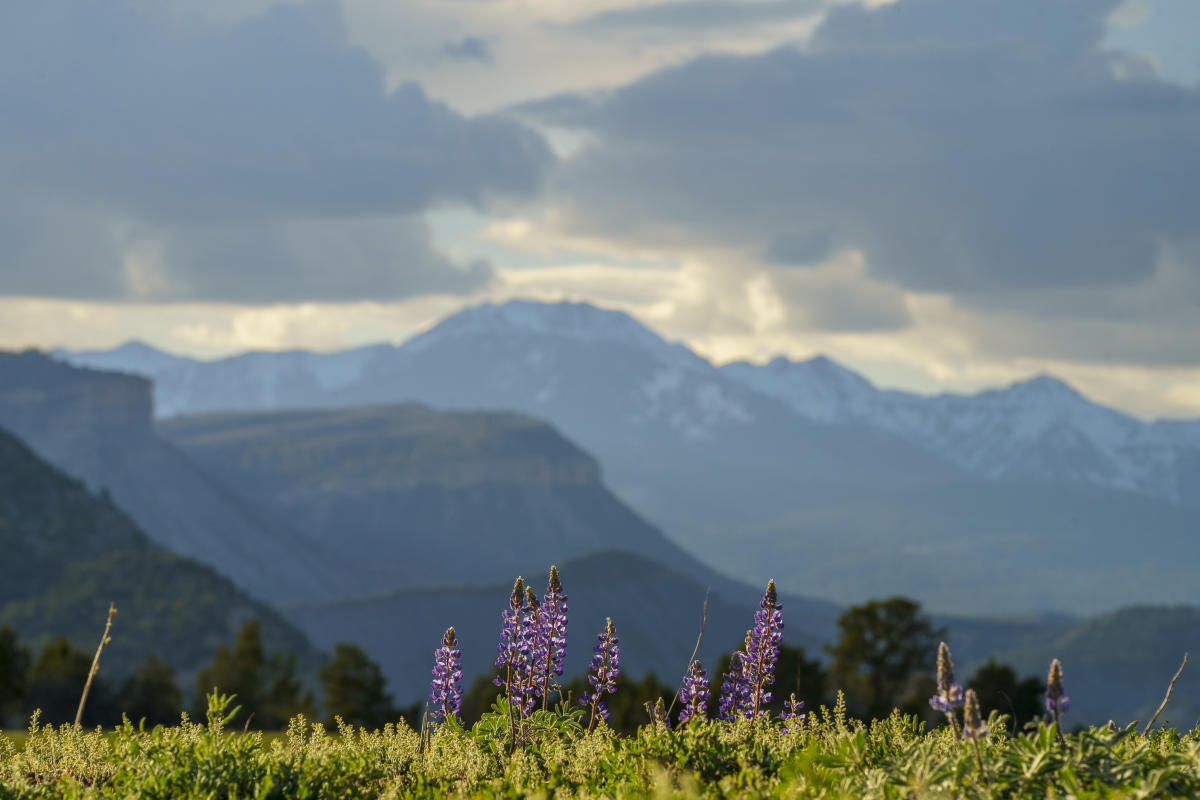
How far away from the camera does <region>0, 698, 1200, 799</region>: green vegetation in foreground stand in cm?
883

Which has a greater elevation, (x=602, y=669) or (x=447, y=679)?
(x=602, y=669)

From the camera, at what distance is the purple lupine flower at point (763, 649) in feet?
38.7

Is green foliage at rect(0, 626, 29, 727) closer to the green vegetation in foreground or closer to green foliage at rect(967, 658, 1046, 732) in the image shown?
green foliage at rect(967, 658, 1046, 732)

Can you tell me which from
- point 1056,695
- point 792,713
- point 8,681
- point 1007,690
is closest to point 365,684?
point 8,681

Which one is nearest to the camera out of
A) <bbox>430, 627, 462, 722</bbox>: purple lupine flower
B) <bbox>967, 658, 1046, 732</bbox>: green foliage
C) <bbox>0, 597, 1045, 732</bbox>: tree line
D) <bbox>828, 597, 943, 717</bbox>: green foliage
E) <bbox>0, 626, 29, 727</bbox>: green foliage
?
<bbox>430, 627, 462, 722</bbox>: purple lupine flower

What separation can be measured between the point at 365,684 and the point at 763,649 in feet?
310

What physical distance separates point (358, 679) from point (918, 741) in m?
95.3

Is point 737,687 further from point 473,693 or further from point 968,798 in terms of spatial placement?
point 473,693

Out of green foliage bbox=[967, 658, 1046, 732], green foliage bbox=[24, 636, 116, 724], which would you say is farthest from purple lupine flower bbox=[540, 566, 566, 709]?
green foliage bbox=[24, 636, 116, 724]

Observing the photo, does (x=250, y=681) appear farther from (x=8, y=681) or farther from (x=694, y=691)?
(x=694, y=691)

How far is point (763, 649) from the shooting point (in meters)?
11.9

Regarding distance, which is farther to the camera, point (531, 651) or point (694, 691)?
point (694, 691)

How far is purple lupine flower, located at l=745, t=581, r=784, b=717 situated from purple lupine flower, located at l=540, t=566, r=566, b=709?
71.2 inches

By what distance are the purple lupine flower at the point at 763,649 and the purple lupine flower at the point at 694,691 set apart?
48 cm
